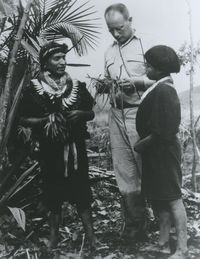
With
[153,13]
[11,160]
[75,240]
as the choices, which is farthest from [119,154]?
A: [153,13]

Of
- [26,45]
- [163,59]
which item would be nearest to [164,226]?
[163,59]

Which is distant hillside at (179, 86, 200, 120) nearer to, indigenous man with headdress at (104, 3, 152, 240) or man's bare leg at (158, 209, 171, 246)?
indigenous man with headdress at (104, 3, 152, 240)

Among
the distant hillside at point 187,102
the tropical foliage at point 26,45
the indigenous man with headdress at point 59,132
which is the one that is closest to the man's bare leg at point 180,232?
the indigenous man with headdress at point 59,132

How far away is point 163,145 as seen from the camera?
2.47m

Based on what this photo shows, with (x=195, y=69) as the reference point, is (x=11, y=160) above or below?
below

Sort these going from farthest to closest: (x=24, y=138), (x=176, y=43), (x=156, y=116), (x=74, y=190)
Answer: (x=176, y=43) → (x=24, y=138) → (x=74, y=190) → (x=156, y=116)

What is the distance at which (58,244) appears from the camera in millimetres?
2816

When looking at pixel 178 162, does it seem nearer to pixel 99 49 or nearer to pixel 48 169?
pixel 48 169

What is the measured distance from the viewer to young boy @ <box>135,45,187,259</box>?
240 centimetres

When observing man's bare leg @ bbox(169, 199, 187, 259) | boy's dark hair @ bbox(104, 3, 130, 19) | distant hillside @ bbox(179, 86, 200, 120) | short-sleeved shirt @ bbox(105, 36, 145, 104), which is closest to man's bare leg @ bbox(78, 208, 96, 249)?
→ man's bare leg @ bbox(169, 199, 187, 259)

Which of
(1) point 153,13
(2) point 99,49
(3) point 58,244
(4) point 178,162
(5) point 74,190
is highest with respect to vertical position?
(1) point 153,13

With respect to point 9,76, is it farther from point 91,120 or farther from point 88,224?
point 88,224

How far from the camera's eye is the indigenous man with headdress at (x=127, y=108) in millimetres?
2781

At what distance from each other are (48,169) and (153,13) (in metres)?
1.39
